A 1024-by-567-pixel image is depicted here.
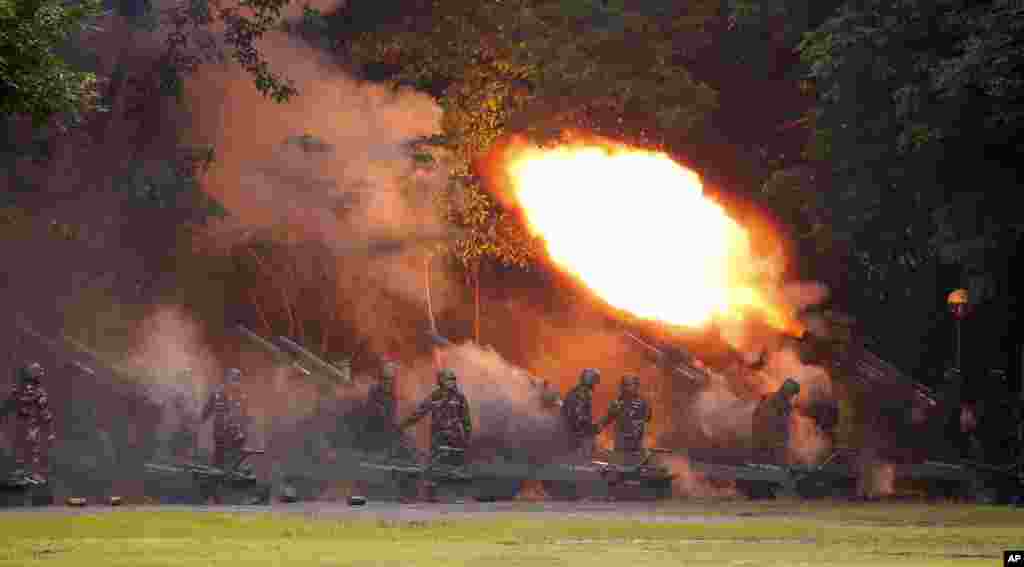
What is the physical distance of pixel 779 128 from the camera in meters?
43.5

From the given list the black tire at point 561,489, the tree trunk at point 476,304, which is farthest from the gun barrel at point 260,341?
the black tire at point 561,489

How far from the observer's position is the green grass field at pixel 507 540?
72.3ft

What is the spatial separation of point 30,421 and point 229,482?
128 inches

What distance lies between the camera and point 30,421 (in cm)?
3194

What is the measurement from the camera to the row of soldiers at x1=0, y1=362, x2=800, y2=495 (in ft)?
105

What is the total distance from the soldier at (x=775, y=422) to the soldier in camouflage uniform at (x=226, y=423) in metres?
9.34

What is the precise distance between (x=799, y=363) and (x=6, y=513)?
18066 millimetres

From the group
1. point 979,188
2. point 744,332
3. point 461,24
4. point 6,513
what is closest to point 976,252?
point 979,188

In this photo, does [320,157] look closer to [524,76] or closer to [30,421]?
[524,76]

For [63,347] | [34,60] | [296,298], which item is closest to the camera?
[34,60]

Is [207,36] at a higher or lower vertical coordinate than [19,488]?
higher

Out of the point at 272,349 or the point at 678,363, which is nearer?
the point at 272,349

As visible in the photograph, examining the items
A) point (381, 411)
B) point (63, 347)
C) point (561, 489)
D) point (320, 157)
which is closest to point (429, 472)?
point (381, 411)

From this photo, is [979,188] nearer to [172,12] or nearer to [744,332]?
[744,332]
